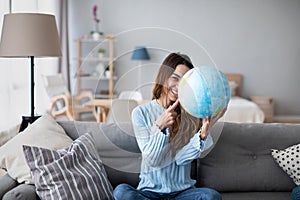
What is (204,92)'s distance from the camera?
4.81 feet

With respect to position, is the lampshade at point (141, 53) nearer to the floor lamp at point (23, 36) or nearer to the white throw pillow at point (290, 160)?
the floor lamp at point (23, 36)

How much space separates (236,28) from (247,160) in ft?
15.0

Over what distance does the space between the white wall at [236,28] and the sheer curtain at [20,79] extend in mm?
986

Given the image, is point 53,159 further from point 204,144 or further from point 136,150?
point 204,144

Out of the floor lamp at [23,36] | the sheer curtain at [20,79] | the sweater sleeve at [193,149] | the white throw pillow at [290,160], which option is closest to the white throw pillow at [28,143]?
the floor lamp at [23,36]

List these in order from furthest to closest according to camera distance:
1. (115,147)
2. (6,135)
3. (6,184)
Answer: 1. (6,135)
2. (115,147)
3. (6,184)

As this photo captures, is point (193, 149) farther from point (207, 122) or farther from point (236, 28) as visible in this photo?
point (236, 28)

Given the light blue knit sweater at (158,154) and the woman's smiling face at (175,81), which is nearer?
the woman's smiling face at (175,81)

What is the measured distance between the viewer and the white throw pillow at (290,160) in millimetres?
2312

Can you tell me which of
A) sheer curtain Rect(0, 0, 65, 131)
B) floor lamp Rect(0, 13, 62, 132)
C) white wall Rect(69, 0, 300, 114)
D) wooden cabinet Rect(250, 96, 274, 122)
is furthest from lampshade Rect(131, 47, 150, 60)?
wooden cabinet Rect(250, 96, 274, 122)

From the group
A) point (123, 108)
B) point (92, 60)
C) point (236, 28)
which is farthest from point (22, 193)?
point (236, 28)

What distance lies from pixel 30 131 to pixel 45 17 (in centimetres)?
75

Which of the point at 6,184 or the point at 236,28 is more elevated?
the point at 236,28

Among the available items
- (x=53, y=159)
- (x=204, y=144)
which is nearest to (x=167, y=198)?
(x=204, y=144)
